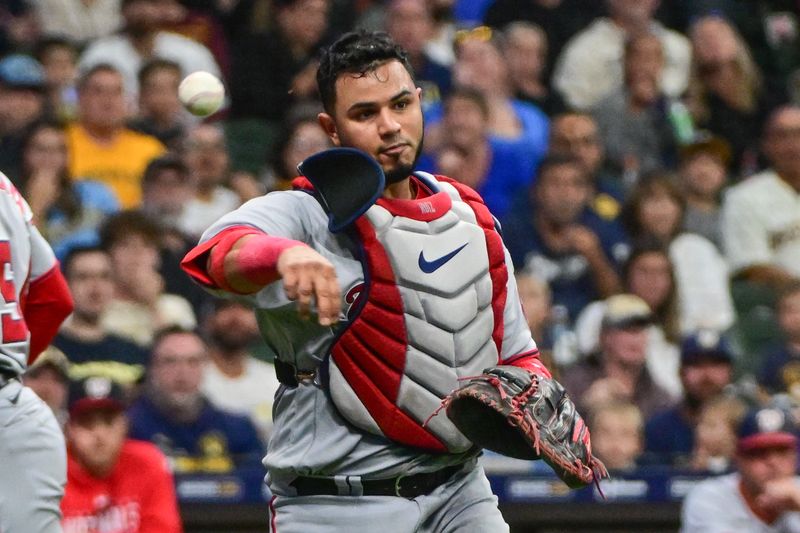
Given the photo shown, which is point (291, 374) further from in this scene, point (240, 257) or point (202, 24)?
point (202, 24)

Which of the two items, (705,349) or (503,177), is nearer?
(705,349)

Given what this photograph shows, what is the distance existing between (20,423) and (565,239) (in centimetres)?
500

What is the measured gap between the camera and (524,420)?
361cm

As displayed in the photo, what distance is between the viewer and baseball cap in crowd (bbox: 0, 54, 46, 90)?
30.5ft

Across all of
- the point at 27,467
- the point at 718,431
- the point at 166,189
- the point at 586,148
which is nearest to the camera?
the point at 27,467

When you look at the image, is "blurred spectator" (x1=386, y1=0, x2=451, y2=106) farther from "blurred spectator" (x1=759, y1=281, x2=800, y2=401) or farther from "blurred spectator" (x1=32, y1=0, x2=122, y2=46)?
"blurred spectator" (x1=759, y1=281, x2=800, y2=401)

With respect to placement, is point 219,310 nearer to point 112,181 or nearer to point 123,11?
point 112,181

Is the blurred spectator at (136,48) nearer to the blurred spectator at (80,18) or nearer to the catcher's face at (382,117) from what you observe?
the blurred spectator at (80,18)

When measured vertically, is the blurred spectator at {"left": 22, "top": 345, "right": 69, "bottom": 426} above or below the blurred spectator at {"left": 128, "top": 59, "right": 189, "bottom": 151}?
below

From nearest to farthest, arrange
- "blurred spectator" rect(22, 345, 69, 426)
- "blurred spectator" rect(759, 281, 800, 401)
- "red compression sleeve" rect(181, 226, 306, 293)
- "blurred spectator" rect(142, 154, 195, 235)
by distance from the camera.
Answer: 1. "red compression sleeve" rect(181, 226, 306, 293)
2. "blurred spectator" rect(22, 345, 69, 426)
3. "blurred spectator" rect(759, 281, 800, 401)
4. "blurred spectator" rect(142, 154, 195, 235)

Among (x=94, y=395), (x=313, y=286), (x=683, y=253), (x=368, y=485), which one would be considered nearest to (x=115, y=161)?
(x=94, y=395)

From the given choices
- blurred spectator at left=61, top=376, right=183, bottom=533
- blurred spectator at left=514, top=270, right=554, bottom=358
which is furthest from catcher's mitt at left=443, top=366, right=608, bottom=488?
blurred spectator at left=514, top=270, right=554, bottom=358

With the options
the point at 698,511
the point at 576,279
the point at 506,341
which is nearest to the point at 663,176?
the point at 576,279

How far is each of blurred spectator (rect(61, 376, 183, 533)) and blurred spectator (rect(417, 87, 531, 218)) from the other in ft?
10.3
